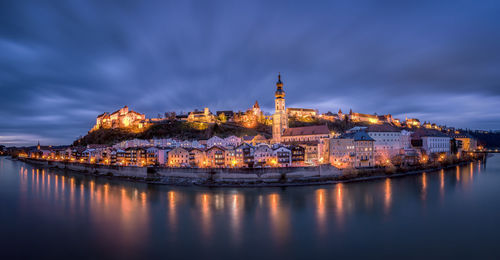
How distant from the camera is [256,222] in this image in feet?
33.6

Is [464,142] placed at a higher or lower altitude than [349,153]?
higher

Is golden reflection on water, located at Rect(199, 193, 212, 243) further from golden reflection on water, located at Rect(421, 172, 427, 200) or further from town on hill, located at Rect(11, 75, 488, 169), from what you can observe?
golden reflection on water, located at Rect(421, 172, 427, 200)

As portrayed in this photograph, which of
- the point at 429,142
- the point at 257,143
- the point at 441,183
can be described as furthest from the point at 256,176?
the point at 429,142

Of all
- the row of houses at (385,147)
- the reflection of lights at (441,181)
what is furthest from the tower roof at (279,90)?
the reflection of lights at (441,181)

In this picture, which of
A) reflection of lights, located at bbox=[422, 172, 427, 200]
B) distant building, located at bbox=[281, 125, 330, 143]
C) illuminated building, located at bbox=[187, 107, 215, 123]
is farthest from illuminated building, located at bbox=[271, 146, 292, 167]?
illuminated building, located at bbox=[187, 107, 215, 123]

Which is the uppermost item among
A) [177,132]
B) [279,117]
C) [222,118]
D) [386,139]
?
[222,118]

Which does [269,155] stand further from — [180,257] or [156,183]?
[180,257]

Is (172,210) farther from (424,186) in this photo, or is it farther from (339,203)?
(424,186)

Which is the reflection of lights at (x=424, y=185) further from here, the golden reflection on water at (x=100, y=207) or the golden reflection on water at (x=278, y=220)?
the golden reflection on water at (x=100, y=207)

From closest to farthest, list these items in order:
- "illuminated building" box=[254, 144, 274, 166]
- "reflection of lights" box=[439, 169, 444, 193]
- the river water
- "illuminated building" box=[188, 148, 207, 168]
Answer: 1. the river water
2. "reflection of lights" box=[439, 169, 444, 193]
3. "illuminated building" box=[254, 144, 274, 166]
4. "illuminated building" box=[188, 148, 207, 168]

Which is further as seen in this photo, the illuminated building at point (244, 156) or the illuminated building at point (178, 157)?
the illuminated building at point (178, 157)

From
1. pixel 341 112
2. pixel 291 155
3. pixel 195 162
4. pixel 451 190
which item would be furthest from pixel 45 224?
pixel 341 112

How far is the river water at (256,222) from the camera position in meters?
7.96

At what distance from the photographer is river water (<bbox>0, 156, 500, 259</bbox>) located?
7.96 metres
